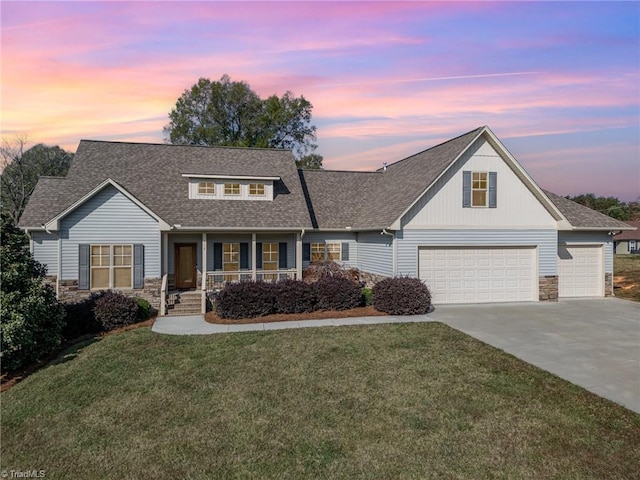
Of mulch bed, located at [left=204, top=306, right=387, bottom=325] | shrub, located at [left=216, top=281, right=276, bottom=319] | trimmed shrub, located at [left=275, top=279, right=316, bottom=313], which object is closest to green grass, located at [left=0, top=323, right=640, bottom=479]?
mulch bed, located at [left=204, top=306, right=387, bottom=325]

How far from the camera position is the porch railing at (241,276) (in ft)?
56.7

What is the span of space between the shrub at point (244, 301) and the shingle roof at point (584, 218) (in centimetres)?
1341

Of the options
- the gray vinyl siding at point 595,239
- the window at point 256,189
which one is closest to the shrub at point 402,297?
the window at point 256,189

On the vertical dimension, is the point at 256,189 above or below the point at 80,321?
above

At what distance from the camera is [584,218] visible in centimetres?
1869

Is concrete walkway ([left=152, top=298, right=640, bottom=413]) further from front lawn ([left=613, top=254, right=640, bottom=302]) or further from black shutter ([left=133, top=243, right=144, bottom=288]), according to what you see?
black shutter ([left=133, top=243, right=144, bottom=288])

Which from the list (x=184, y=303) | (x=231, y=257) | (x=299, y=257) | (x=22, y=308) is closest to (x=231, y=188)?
(x=231, y=257)

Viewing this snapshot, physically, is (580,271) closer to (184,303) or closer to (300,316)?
(300,316)

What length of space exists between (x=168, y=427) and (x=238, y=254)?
12.3 m

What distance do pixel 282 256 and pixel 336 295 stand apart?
4.92m

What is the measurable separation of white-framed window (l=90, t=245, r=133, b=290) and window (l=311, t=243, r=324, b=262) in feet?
26.3

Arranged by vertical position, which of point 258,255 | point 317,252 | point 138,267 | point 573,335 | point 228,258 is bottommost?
point 573,335

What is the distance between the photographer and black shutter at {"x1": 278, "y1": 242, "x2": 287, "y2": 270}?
63.5ft

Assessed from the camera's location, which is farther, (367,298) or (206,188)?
(206,188)
